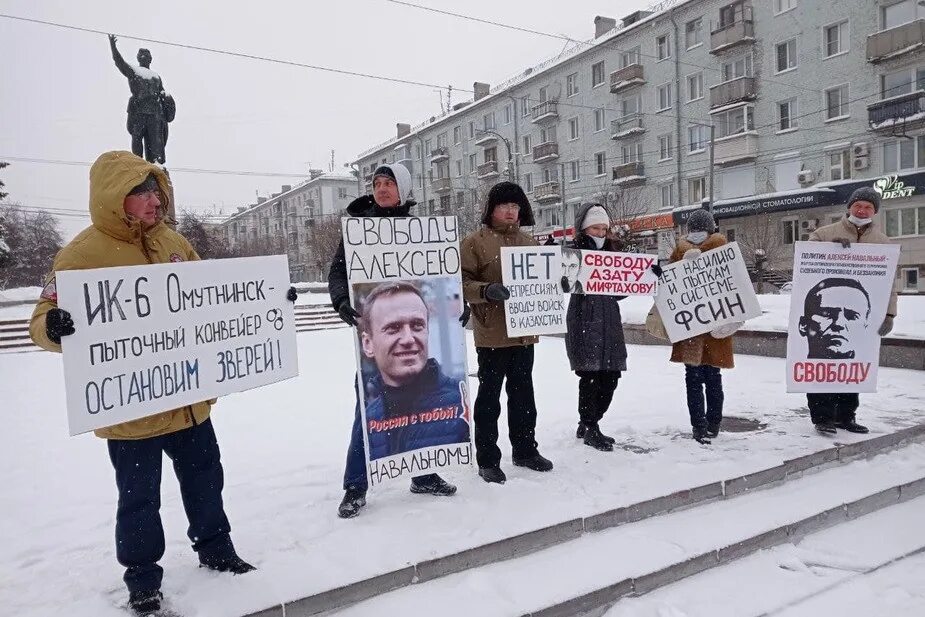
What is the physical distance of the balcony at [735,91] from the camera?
93.1ft

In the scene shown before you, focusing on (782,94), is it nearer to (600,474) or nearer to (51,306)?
(600,474)

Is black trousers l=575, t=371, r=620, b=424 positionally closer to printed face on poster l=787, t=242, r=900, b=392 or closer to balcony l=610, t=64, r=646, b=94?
printed face on poster l=787, t=242, r=900, b=392

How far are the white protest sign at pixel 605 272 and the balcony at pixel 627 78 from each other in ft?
105

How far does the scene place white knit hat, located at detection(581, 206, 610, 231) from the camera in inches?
177

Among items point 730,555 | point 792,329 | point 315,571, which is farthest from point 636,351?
point 315,571

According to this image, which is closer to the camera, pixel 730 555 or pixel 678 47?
pixel 730 555

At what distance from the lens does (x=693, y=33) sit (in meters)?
30.8

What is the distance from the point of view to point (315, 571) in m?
2.80

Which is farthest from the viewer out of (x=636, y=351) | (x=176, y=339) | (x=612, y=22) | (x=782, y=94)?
(x=612, y=22)

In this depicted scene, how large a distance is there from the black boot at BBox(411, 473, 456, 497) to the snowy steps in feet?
2.28

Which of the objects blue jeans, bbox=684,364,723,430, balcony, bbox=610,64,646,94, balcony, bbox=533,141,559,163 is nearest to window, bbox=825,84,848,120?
balcony, bbox=610,64,646,94

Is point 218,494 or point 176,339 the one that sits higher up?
point 176,339

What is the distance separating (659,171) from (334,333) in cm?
2313

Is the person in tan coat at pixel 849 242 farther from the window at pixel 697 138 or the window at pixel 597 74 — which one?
the window at pixel 597 74
